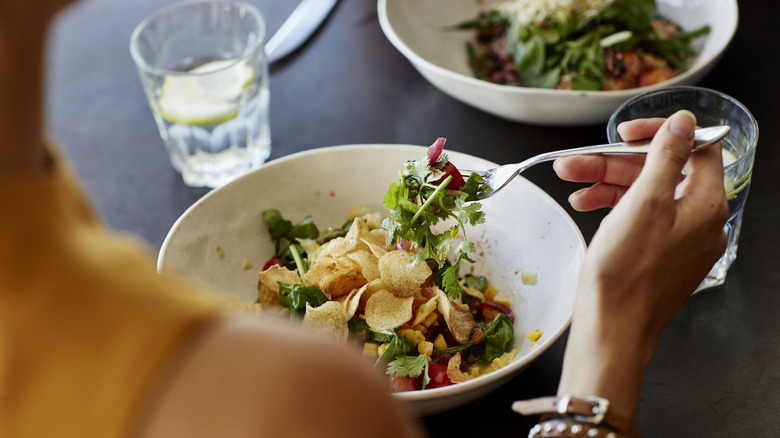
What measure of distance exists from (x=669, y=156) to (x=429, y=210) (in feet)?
1.19

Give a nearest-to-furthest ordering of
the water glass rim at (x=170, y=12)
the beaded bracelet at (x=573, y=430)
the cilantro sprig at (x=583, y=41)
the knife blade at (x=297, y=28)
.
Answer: the beaded bracelet at (x=573, y=430) → the water glass rim at (x=170, y=12) → the cilantro sprig at (x=583, y=41) → the knife blade at (x=297, y=28)

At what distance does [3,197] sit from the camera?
34 centimetres

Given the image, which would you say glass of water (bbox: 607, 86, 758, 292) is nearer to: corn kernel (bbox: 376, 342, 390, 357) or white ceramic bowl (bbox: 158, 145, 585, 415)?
white ceramic bowl (bbox: 158, 145, 585, 415)

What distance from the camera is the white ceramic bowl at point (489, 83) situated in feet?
4.82

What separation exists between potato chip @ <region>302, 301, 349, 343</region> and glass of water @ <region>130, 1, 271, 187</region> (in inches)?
24.8

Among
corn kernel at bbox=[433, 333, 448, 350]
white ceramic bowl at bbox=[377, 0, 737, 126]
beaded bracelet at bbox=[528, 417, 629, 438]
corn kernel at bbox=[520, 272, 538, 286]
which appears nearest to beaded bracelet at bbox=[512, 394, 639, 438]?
beaded bracelet at bbox=[528, 417, 629, 438]

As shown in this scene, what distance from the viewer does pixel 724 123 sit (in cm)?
123

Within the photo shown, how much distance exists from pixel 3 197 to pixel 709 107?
119cm

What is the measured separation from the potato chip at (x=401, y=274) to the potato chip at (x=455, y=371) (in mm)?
121

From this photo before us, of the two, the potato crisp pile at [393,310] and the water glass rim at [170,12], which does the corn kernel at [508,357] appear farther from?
the water glass rim at [170,12]

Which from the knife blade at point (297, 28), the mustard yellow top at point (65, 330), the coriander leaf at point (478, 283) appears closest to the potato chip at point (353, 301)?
the coriander leaf at point (478, 283)

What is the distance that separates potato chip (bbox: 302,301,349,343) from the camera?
1.05 meters

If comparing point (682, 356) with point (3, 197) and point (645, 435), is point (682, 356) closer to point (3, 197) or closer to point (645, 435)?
point (645, 435)

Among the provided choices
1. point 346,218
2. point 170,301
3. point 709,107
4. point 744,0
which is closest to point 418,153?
point 346,218
